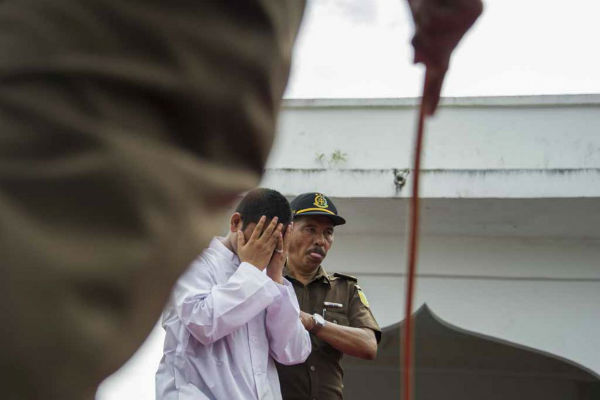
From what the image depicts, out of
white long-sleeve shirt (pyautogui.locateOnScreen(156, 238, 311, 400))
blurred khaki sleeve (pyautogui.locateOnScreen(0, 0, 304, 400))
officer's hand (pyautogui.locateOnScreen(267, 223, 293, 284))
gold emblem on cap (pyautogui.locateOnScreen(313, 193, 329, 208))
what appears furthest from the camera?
gold emblem on cap (pyautogui.locateOnScreen(313, 193, 329, 208))

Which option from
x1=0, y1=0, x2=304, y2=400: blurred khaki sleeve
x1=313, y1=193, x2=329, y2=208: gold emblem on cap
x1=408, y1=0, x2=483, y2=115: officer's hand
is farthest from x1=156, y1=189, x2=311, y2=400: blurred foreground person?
x1=0, y1=0, x2=304, y2=400: blurred khaki sleeve

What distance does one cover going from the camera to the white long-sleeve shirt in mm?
2391

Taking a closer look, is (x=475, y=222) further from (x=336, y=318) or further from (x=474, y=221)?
(x=336, y=318)

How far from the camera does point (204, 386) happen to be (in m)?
2.41

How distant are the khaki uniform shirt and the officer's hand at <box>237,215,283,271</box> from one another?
1.83 feet

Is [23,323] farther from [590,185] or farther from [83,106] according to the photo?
[590,185]

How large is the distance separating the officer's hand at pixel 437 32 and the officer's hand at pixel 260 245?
1.73 m

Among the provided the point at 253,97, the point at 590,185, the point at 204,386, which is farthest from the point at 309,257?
the point at 590,185

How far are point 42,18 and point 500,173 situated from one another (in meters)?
5.42

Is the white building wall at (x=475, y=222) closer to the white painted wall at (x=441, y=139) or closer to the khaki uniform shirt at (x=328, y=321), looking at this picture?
the white painted wall at (x=441, y=139)

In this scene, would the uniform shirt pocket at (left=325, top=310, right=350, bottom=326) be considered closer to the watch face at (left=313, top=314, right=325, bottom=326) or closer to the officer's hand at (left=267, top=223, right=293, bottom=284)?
the watch face at (left=313, top=314, right=325, bottom=326)

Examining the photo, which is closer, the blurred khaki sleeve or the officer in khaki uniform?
the blurred khaki sleeve

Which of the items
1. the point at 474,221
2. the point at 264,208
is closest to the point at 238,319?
the point at 264,208

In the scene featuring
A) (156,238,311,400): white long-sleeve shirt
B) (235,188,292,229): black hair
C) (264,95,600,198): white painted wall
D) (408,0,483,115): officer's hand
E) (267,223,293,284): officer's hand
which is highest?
(264,95,600,198): white painted wall
